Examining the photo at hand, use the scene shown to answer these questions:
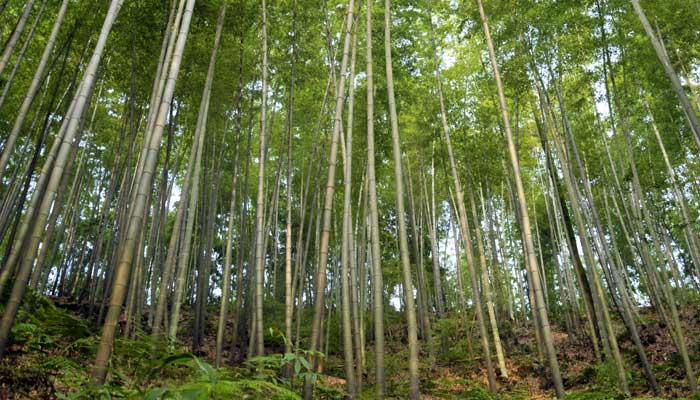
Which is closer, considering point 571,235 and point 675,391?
point 675,391

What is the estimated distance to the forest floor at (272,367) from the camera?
165 centimetres

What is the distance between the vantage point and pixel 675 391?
464 cm

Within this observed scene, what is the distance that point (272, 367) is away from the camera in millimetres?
3363

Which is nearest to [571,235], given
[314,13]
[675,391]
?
[675,391]

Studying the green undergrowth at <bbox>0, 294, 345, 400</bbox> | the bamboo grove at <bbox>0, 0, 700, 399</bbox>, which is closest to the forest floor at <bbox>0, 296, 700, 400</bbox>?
the green undergrowth at <bbox>0, 294, 345, 400</bbox>

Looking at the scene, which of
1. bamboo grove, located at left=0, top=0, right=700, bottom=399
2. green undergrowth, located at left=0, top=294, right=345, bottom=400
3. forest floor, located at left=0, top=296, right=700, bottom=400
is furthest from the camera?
bamboo grove, located at left=0, top=0, right=700, bottom=399

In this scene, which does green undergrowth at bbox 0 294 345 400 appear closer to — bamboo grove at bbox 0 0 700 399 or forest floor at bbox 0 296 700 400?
forest floor at bbox 0 296 700 400

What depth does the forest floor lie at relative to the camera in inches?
64.9

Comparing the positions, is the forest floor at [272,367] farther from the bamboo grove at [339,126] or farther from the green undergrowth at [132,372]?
the bamboo grove at [339,126]

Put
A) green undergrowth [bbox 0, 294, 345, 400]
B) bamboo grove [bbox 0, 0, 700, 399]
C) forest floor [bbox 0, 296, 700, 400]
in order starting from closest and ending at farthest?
1. green undergrowth [bbox 0, 294, 345, 400]
2. forest floor [bbox 0, 296, 700, 400]
3. bamboo grove [bbox 0, 0, 700, 399]

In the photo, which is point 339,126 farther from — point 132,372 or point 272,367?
point 132,372

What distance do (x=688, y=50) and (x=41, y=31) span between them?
931 cm

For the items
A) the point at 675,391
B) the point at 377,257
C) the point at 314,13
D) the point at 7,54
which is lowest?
the point at 675,391

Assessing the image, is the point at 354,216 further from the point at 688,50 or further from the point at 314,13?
the point at 688,50
